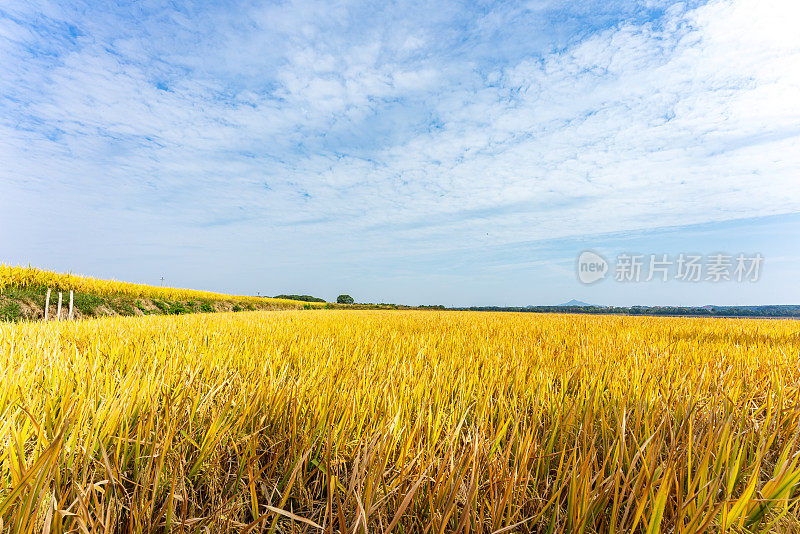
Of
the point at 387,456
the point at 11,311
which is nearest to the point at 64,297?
the point at 11,311

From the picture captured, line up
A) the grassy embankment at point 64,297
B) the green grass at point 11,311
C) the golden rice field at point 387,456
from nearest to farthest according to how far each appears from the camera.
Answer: the golden rice field at point 387,456, the green grass at point 11,311, the grassy embankment at point 64,297

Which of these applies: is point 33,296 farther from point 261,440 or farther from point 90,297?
point 261,440

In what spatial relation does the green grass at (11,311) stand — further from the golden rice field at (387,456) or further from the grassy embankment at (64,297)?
the golden rice field at (387,456)

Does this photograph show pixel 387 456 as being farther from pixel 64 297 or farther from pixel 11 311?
pixel 64 297

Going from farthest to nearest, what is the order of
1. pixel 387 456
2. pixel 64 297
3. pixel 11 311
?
pixel 64 297
pixel 11 311
pixel 387 456

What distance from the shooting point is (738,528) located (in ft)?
2.67

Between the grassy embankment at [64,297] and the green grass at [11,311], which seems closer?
the green grass at [11,311]

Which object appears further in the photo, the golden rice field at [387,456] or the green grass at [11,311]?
the green grass at [11,311]

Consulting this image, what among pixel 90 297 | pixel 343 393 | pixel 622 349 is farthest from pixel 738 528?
pixel 90 297

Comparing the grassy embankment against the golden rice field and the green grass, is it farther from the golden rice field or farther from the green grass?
the golden rice field

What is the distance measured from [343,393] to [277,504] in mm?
460

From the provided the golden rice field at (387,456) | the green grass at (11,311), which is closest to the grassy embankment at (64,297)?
the green grass at (11,311)

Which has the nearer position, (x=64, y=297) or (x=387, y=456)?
(x=387, y=456)

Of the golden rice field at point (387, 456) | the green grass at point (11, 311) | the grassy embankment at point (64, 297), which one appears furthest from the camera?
the grassy embankment at point (64, 297)
